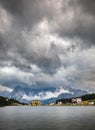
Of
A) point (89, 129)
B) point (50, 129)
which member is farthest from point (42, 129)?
point (89, 129)

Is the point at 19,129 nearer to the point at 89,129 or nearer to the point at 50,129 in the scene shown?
the point at 50,129

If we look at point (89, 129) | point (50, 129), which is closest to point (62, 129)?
point (50, 129)

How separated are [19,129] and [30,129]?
11.9 feet

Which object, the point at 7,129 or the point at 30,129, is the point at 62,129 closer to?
the point at 30,129

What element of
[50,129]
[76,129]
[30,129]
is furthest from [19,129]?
[76,129]

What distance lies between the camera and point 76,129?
77.4 m

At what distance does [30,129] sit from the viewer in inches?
3155

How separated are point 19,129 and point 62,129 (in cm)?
1416

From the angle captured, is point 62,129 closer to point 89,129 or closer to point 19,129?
point 89,129

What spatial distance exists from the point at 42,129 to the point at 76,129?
11330mm

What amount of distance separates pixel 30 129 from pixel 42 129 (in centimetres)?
397

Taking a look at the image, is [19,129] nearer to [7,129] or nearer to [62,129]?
[7,129]

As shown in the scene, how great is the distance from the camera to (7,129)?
80.2 metres

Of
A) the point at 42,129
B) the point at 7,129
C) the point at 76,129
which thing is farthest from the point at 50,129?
the point at 7,129
